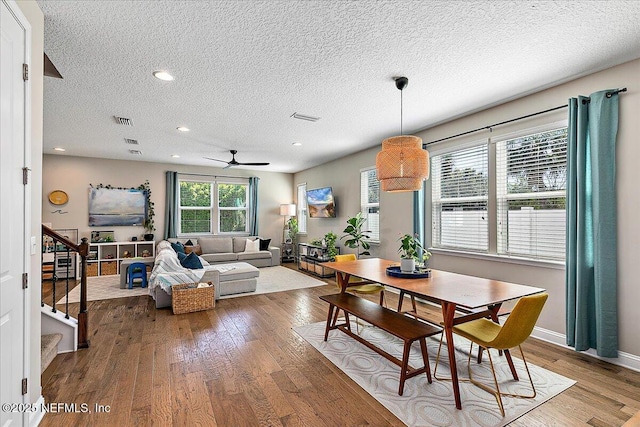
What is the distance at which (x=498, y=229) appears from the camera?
3.75 m

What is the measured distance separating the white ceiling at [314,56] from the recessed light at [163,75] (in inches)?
2.8

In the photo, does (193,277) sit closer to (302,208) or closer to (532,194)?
(532,194)

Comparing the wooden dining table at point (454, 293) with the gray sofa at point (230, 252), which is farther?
the gray sofa at point (230, 252)

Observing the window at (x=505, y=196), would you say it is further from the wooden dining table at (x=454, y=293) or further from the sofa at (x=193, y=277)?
the sofa at (x=193, y=277)

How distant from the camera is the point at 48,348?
8.35 feet

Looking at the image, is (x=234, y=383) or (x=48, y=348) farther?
(x=48, y=348)

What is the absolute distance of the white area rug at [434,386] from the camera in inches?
80.0

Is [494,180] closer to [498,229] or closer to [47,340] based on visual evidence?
[498,229]

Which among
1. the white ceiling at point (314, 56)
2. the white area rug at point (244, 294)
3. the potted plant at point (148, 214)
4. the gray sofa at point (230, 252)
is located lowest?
the white area rug at point (244, 294)

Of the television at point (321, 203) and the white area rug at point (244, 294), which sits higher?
the television at point (321, 203)

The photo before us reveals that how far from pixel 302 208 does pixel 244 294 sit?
4094 mm

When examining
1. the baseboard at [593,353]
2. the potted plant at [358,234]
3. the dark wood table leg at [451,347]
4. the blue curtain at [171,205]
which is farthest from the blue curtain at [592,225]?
the blue curtain at [171,205]

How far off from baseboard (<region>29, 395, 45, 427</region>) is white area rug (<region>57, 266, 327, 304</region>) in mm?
3025

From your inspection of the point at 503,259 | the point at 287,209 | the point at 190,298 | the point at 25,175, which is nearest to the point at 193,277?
the point at 190,298
